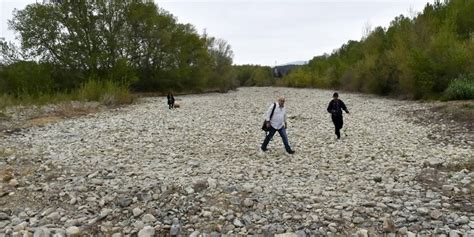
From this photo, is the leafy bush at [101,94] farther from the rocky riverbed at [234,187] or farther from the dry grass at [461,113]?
the dry grass at [461,113]

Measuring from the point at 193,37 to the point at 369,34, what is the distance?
2802 cm

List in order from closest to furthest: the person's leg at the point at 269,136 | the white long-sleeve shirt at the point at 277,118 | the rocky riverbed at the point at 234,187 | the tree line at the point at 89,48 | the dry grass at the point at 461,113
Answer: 1. the rocky riverbed at the point at 234,187
2. the white long-sleeve shirt at the point at 277,118
3. the person's leg at the point at 269,136
4. the dry grass at the point at 461,113
5. the tree line at the point at 89,48

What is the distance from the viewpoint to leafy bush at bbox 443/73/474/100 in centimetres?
2241

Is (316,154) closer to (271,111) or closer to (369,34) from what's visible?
(271,111)

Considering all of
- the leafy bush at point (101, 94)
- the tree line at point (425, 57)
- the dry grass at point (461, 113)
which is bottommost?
the dry grass at point (461, 113)

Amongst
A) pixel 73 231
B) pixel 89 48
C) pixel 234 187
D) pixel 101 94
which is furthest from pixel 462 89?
pixel 89 48

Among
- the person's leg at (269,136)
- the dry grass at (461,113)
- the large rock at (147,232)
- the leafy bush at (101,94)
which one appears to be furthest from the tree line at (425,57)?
the leafy bush at (101,94)

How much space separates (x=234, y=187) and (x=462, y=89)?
22241 mm

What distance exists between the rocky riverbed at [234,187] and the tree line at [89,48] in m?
19.7

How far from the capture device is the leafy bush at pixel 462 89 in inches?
882

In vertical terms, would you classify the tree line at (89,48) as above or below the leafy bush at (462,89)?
above

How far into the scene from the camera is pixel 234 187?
275 inches

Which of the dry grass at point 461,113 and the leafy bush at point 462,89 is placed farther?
the leafy bush at point 462,89

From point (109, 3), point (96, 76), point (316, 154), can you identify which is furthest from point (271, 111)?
point (109, 3)
